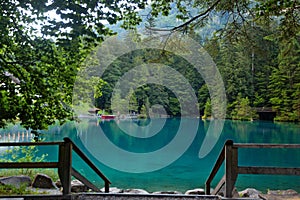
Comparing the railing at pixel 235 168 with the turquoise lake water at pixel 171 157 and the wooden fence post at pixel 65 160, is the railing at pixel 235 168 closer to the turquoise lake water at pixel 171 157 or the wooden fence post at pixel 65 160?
the wooden fence post at pixel 65 160

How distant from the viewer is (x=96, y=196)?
11.8 ft

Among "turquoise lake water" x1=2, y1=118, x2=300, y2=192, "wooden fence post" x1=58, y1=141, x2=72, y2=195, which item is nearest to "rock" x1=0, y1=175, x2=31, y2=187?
"wooden fence post" x1=58, y1=141, x2=72, y2=195

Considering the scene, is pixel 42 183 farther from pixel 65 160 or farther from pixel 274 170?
pixel 274 170

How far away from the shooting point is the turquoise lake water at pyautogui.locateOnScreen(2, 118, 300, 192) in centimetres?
953

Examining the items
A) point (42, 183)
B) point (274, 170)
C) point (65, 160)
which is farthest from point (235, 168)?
point (42, 183)

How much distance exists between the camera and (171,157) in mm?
14969

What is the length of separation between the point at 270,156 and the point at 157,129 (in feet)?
46.0

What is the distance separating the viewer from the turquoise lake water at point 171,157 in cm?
953

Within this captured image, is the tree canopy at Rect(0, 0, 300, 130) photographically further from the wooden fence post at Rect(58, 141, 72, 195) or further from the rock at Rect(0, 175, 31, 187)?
the wooden fence post at Rect(58, 141, 72, 195)

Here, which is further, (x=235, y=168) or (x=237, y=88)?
(x=237, y=88)

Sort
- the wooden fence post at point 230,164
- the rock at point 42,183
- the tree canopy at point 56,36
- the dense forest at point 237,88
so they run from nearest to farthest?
1. the wooden fence post at point 230,164
2. the tree canopy at point 56,36
3. the rock at point 42,183
4. the dense forest at point 237,88

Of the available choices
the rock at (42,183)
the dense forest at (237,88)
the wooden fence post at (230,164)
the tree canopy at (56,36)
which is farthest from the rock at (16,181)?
the dense forest at (237,88)

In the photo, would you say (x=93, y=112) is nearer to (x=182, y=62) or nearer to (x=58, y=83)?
(x=182, y=62)

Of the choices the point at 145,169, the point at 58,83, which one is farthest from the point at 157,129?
the point at 58,83
